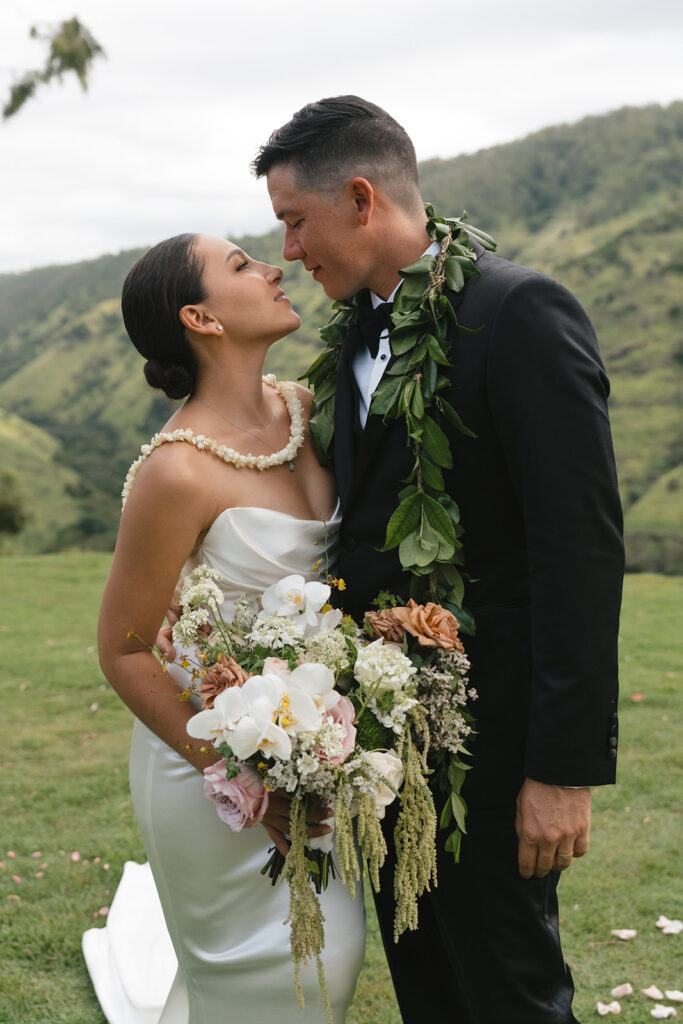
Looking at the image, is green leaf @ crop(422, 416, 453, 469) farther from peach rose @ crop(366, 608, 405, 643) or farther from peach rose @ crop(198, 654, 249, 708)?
peach rose @ crop(198, 654, 249, 708)

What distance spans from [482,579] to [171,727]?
3.58 feet

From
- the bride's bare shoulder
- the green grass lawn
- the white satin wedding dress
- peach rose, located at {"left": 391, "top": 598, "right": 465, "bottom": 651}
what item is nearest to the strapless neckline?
the white satin wedding dress

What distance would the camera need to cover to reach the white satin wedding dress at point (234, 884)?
315 centimetres

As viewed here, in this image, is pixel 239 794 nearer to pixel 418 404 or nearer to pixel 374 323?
pixel 418 404

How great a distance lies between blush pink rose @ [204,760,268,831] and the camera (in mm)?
2508

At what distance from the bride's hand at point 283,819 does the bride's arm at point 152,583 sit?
1.12ft

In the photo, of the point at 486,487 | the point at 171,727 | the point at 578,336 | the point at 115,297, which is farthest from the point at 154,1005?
the point at 115,297

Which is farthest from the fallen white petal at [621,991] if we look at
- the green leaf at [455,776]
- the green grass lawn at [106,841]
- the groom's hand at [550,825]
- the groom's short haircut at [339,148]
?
the groom's short haircut at [339,148]

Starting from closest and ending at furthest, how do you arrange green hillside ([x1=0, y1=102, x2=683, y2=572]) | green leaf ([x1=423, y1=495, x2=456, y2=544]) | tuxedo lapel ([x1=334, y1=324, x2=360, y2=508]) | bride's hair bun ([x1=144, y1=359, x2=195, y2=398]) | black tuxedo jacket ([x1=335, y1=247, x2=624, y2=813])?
black tuxedo jacket ([x1=335, y1=247, x2=624, y2=813]) → green leaf ([x1=423, y1=495, x2=456, y2=544]) → tuxedo lapel ([x1=334, y1=324, x2=360, y2=508]) → bride's hair bun ([x1=144, y1=359, x2=195, y2=398]) → green hillside ([x1=0, y1=102, x2=683, y2=572])

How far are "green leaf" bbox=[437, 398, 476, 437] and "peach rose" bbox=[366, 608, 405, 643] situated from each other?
56 centimetres

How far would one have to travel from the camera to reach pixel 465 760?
3.02 m

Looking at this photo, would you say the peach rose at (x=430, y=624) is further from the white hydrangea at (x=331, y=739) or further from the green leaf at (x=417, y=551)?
the white hydrangea at (x=331, y=739)

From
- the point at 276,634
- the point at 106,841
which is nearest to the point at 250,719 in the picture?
the point at 276,634

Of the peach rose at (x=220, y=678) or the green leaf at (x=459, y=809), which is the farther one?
the green leaf at (x=459, y=809)
